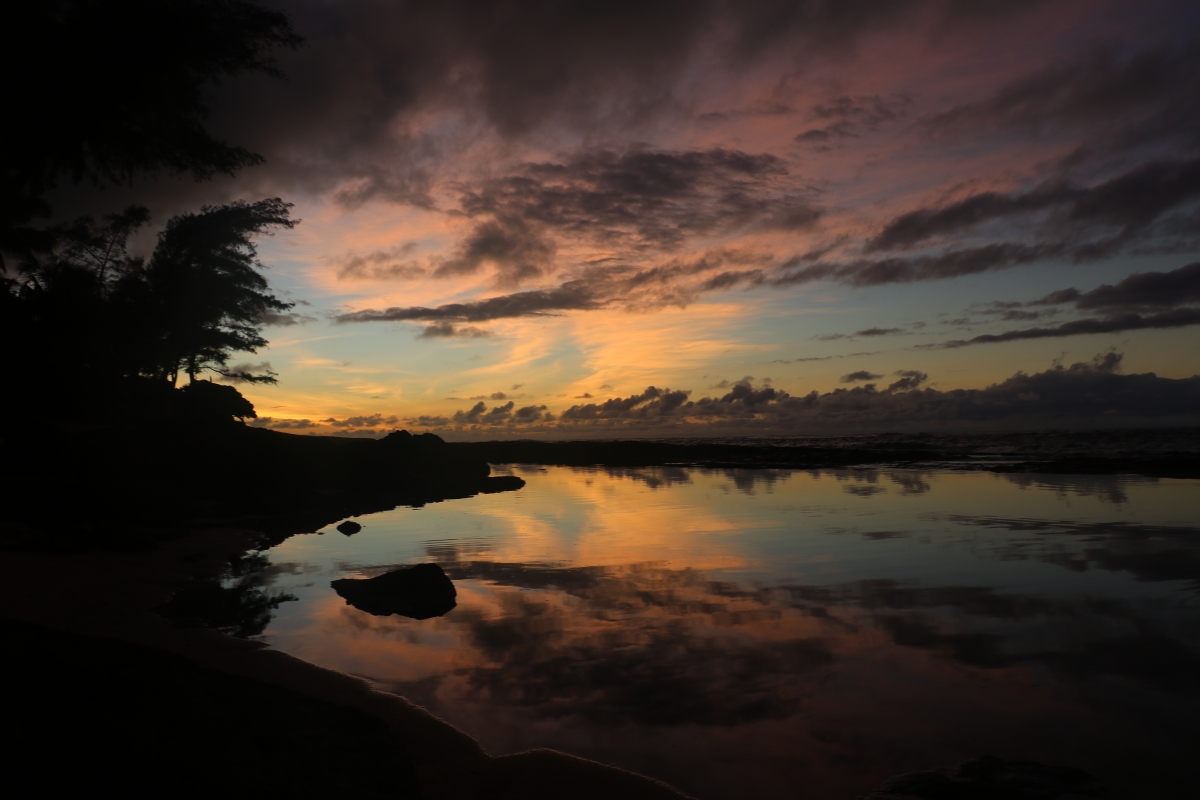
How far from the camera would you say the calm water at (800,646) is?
15.8 feet

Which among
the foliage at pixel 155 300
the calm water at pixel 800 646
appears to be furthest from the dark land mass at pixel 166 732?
the foliage at pixel 155 300

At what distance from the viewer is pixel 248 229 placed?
34.6m

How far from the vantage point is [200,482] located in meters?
19.2

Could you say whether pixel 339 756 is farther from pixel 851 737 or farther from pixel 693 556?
pixel 693 556

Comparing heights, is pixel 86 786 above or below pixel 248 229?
below

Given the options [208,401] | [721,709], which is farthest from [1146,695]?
[208,401]

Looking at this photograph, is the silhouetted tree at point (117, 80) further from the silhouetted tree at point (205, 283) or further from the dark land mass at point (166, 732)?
the silhouetted tree at point (205, 283)

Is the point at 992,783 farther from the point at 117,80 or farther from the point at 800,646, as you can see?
the point at 117,80

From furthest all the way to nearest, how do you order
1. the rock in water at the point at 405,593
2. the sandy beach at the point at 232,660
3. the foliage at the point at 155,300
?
1. the foliage at the point at 155,300
2. the rock in water at the point at 405,593
3. the sandy beach at the point at 232,660

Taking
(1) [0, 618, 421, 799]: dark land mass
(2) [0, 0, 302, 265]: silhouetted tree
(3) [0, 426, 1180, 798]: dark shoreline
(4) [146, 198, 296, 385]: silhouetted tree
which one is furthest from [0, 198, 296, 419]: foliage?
(1) [0, 618, 421, 799]: dark land mass

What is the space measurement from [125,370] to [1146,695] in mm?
36749

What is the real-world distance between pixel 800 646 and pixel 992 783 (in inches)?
105

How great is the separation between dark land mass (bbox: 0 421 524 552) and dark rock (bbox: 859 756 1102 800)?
39.3ft

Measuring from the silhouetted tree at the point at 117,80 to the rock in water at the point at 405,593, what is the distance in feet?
30.4
